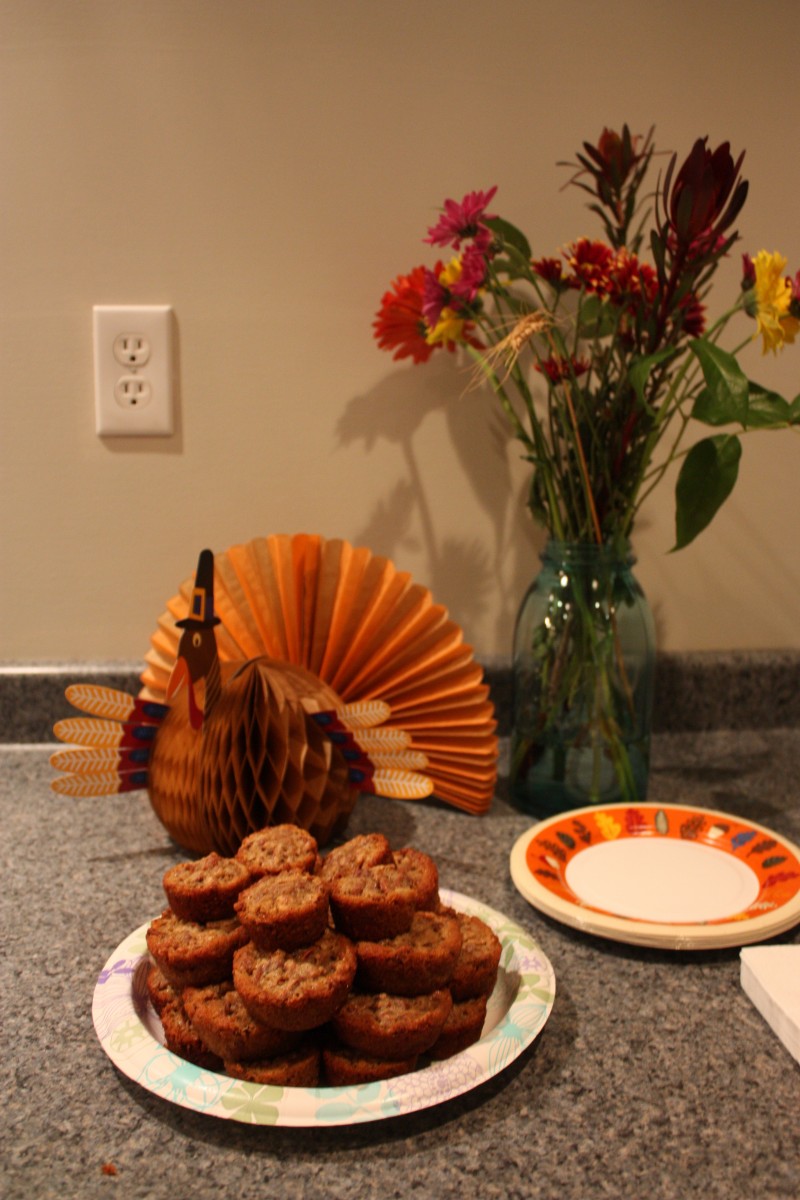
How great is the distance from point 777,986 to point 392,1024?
0.81 ft

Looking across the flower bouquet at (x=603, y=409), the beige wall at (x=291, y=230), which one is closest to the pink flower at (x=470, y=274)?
the flower bouquet at (x=603, y=409)

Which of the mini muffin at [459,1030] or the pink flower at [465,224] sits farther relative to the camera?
the pink flower at [465,224]

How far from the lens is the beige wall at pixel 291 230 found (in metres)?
0.98

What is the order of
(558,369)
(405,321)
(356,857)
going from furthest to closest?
(405,321) → (558,369) → (356,857)

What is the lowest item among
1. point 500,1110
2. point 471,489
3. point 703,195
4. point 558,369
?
point 500,1110

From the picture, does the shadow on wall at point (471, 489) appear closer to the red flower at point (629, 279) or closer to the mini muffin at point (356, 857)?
the red flower at point (629, 279)

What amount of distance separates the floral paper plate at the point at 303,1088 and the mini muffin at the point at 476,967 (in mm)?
21

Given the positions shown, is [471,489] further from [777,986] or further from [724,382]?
[777,986]

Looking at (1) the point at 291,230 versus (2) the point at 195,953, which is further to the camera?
(1) the point at 291,230

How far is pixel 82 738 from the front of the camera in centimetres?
77

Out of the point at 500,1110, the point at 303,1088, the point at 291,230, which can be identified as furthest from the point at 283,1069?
the point at 291,230

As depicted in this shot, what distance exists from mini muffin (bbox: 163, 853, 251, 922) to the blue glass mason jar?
15.3 inches

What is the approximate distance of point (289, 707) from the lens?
756mm

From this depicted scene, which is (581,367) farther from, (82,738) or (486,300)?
(82,738)
